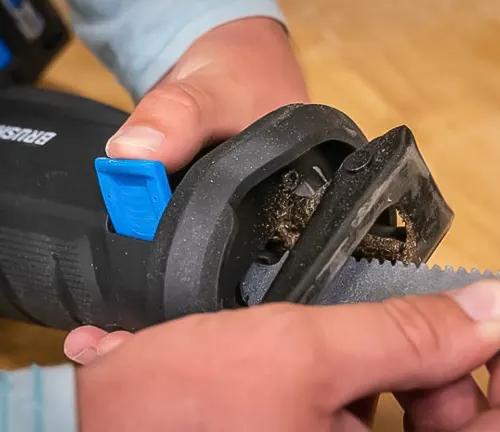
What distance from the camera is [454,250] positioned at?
67 centimetres

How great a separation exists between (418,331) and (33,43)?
57cm

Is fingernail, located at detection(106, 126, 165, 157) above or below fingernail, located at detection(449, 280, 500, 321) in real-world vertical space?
above

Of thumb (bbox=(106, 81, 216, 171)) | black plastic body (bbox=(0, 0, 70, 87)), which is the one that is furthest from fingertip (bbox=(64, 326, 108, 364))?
black plastic body (bbox=(0, 0, 70, 87))

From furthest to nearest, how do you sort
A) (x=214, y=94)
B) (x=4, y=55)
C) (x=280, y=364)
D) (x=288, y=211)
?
1. (x=4, y=55)
2. (x=214, y=94)
3. (x=288, y=211)
4. (x=280, y=364)

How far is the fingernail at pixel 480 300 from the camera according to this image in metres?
0.33

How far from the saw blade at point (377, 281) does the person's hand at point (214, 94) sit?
5.2 inches

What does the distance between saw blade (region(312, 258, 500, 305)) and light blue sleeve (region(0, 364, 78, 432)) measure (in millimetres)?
131

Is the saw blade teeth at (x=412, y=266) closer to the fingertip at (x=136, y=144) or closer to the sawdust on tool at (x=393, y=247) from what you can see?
the sawdust on tool at (x=393, y=247)

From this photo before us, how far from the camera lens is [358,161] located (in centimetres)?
39

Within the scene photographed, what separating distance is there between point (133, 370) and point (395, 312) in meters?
0.11

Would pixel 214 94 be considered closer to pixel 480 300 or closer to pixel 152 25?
pixel 152 25

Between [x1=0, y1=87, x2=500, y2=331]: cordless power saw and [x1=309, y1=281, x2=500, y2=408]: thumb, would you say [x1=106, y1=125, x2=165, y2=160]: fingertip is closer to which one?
[x1=0, y1=87, x2=500, y2=331]: cordless power saw

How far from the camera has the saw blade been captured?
0.38 meters

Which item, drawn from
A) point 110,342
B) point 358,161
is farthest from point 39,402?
point 358,161
